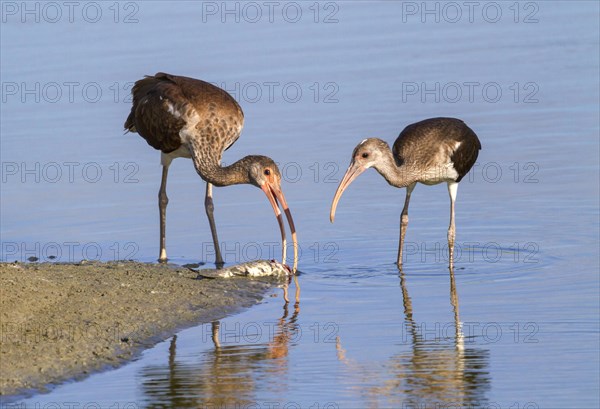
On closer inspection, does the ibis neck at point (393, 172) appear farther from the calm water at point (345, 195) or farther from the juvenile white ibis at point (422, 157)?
the calm water at point (345, 195)

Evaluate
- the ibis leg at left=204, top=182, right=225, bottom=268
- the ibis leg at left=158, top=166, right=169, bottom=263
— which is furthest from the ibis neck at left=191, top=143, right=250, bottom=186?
the ibis leg at left=158, top=166, right=169, bottom=263

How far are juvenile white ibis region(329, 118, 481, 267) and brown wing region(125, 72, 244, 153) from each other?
4.89 feet

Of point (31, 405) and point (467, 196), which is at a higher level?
point (467, 196)

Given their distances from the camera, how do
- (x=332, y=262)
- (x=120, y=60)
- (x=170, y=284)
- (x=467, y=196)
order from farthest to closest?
1. (x=120, y=60)
2. (x=467, y=196)
3. (x=332, y=262)
4. (x=170, y=284)

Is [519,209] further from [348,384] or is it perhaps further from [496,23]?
[496,23]

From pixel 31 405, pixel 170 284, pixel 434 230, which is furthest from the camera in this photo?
pixel 434 230

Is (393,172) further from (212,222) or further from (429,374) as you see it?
(429,374)

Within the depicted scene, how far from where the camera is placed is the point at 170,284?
39.7 ft

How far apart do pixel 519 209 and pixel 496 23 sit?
9.29m

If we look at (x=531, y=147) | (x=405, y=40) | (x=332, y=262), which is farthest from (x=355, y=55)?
(x=332, y=262)

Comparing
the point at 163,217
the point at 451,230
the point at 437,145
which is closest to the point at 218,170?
the point at 163,217

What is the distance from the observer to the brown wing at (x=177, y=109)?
45.4 ft

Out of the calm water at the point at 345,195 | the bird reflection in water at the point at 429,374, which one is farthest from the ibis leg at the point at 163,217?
the bird reflection in water at the point at 429,374

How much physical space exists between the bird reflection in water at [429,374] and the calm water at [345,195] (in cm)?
2
